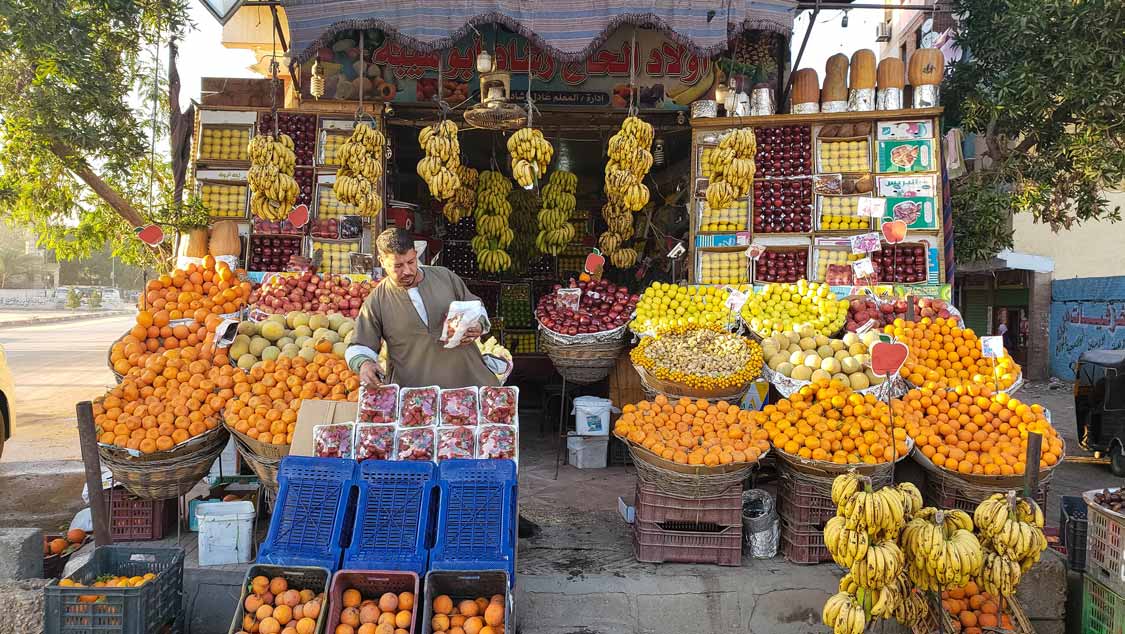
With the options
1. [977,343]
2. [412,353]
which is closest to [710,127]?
[977,343]

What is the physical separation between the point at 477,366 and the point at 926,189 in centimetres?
575

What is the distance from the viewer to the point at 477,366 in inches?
165

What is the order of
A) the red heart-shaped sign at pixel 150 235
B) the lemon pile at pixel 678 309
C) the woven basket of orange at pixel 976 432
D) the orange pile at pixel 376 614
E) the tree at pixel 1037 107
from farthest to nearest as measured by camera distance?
1. the tree at pixel 1037 107
2. the lemon pile at pixel 678 309
3. the red heart-shaped sign at pixel 150 235
4. the woven basket of orange at pixel 976 432
5. the orange pile at pixel 376 614

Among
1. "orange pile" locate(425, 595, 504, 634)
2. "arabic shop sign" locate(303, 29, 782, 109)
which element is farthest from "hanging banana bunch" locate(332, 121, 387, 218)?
"orange pile" locate(425, 595, 504, 634)

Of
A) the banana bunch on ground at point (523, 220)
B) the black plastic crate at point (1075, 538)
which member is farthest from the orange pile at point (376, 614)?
the banana bunch on ground at point (523, 220)

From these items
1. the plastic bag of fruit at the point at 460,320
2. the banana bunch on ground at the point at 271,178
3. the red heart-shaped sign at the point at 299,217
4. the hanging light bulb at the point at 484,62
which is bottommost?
the plastic bag of fruit at the point at 460,320

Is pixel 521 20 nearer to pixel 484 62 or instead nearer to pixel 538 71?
pixel 484 62

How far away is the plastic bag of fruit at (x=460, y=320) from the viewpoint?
3699 millimetres

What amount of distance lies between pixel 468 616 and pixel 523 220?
7571mm

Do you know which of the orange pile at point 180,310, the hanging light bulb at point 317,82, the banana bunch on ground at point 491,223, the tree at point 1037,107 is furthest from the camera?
the banana bunch on ground at point 491,223

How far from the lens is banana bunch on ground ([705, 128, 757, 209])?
7.18m

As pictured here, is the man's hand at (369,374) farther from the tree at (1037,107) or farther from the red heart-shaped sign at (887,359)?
the tree at (1037,107)

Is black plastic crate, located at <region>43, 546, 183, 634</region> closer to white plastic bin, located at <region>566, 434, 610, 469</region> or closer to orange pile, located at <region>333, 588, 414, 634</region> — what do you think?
orange pile, located at <region>333, 588, 414, 634</region>

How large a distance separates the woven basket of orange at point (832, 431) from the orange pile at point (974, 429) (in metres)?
0.19
